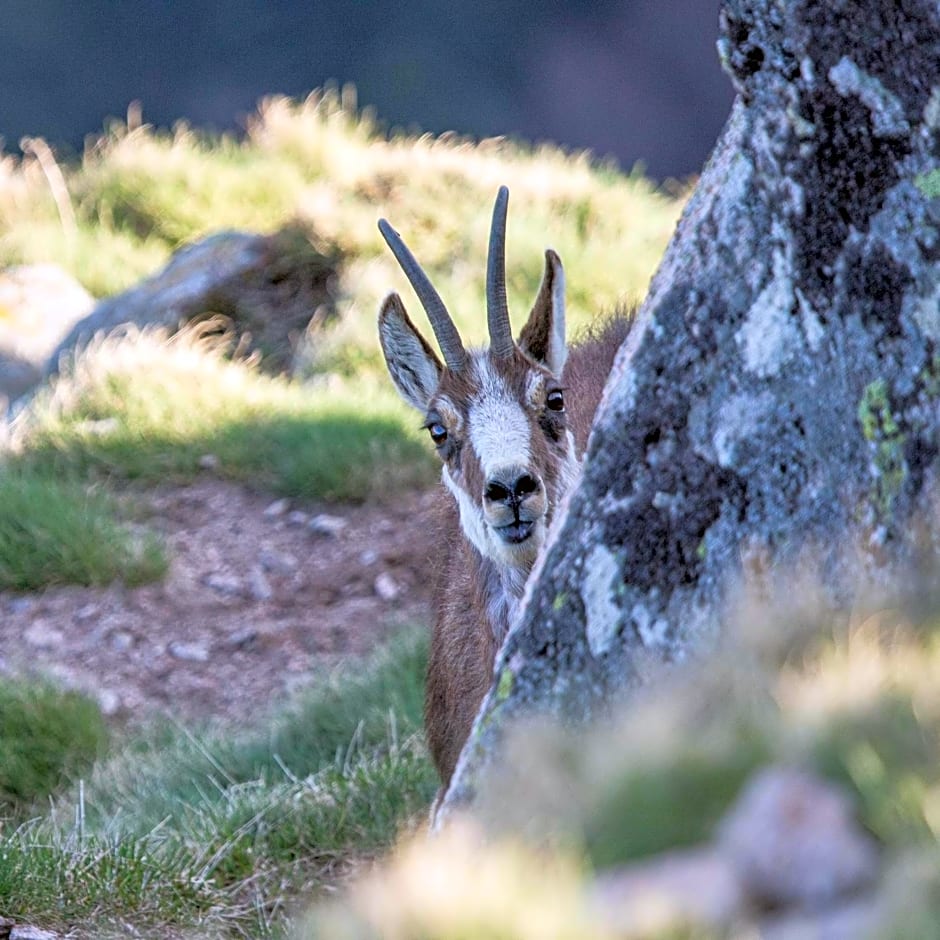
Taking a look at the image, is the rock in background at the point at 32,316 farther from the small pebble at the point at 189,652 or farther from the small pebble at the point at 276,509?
the small pebble at the point at 189,652

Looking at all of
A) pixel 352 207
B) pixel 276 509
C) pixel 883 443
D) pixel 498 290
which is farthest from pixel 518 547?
pixel 352 207

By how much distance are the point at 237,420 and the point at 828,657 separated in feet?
19.7

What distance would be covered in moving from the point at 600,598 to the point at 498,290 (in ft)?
5.64

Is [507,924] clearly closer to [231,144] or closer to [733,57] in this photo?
[733,57]

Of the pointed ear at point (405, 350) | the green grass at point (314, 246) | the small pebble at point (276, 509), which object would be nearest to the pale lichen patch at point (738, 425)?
the pointed ear at point (405, 350)

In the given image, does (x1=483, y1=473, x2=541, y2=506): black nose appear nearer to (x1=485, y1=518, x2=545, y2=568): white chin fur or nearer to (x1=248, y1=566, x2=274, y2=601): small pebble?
(x1=485, y1=518, x2=545, y2=568): white chin fur

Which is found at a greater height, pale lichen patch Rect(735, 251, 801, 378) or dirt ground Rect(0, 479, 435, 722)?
pale lichen patch Rect(735, 251, 801, 378)

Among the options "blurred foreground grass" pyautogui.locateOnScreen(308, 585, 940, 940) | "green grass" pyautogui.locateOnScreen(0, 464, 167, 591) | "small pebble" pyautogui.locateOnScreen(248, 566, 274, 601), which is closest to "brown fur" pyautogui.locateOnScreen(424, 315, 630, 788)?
"blurred foreground grass" pyautogui.locateOnScreen(308, 585, 940, 940)

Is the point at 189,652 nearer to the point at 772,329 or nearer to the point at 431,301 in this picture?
the point at 431,301

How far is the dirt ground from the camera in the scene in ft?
19.7

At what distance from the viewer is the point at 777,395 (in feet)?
7.36

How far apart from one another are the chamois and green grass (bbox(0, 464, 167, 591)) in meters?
2.75

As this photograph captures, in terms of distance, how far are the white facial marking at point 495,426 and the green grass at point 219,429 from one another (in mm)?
3348

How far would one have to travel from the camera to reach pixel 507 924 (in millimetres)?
1684
